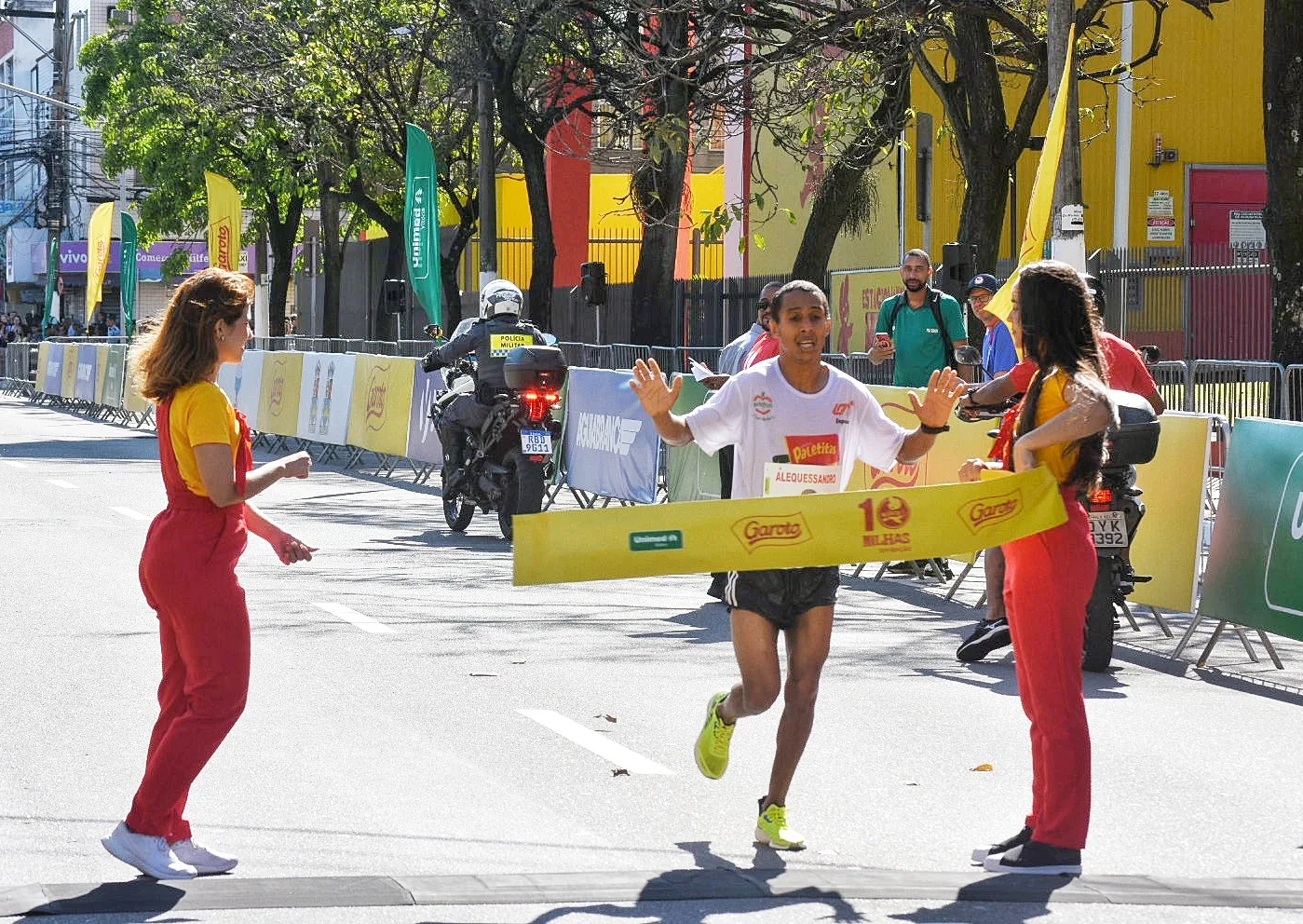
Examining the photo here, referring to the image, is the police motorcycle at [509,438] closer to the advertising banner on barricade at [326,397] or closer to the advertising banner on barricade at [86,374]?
the advertising banner on barricade at [326,397]

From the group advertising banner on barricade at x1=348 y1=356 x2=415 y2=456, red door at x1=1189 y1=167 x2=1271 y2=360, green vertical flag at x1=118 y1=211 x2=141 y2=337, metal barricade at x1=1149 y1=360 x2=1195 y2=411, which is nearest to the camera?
metal barricade at x1=1149 y1=360 x2=1195 y2=411

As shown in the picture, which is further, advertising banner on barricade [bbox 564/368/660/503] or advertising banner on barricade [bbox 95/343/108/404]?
advertising banner on barricade [bbox 95/343/108/404]

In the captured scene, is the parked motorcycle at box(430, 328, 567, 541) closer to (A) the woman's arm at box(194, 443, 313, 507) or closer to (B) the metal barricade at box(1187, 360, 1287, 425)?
(B) the metal barricade at box(1187, 360, 1287, 425)

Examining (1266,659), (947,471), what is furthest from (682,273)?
(1266,659)

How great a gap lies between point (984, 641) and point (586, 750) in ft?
9.62

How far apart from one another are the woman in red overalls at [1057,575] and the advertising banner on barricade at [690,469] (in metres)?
9.28

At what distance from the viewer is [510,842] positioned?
6.45 meters

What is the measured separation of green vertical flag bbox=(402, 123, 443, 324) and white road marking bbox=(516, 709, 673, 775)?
2146 centimetres

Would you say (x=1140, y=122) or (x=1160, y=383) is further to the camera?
(x=1140, y=122)

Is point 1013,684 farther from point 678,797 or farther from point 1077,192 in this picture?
point 1077,192

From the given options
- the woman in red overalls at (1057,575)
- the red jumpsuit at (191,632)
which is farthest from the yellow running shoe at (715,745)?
the red jumpsuit at (191,632)

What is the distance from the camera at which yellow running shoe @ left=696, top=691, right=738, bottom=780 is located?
21.7 ft

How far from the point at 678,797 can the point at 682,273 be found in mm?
41555

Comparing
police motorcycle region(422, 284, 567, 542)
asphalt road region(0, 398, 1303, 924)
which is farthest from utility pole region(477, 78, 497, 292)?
asphalt road region(0, 398, 1303, 924)
